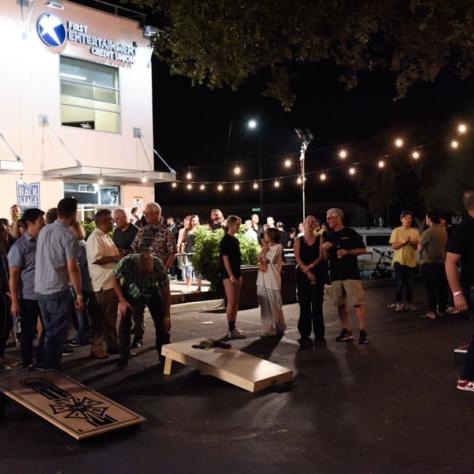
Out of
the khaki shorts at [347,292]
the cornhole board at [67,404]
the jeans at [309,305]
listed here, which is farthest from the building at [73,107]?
the cornhole board at [67,404]

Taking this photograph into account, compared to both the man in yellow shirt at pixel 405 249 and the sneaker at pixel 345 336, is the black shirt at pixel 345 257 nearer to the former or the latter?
the sneaker at pixel 345 336

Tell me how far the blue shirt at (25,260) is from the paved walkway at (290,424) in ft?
3.83

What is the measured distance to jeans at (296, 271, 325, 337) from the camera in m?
8.61

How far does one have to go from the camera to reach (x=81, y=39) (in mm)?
15977

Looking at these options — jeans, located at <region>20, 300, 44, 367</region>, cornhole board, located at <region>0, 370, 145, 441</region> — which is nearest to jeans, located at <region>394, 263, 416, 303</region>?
jeans, located at <region>20, 300, 44, 367</region>

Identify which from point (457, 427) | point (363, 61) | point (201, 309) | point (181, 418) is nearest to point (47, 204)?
point (201, 309)

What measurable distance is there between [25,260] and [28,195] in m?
8.38

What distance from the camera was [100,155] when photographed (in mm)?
16578

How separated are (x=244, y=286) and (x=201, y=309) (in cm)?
100

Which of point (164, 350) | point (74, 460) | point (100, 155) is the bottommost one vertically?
point (74, 460)

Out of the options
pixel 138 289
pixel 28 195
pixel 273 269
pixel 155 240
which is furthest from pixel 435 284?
pixel 28 195

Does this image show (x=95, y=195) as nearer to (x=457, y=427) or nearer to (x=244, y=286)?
(x=244, y=286)

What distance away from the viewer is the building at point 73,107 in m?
14.7

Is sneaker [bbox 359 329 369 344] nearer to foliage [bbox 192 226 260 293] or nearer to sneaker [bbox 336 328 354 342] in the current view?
sneaker [bbox 336 328 354 342]
